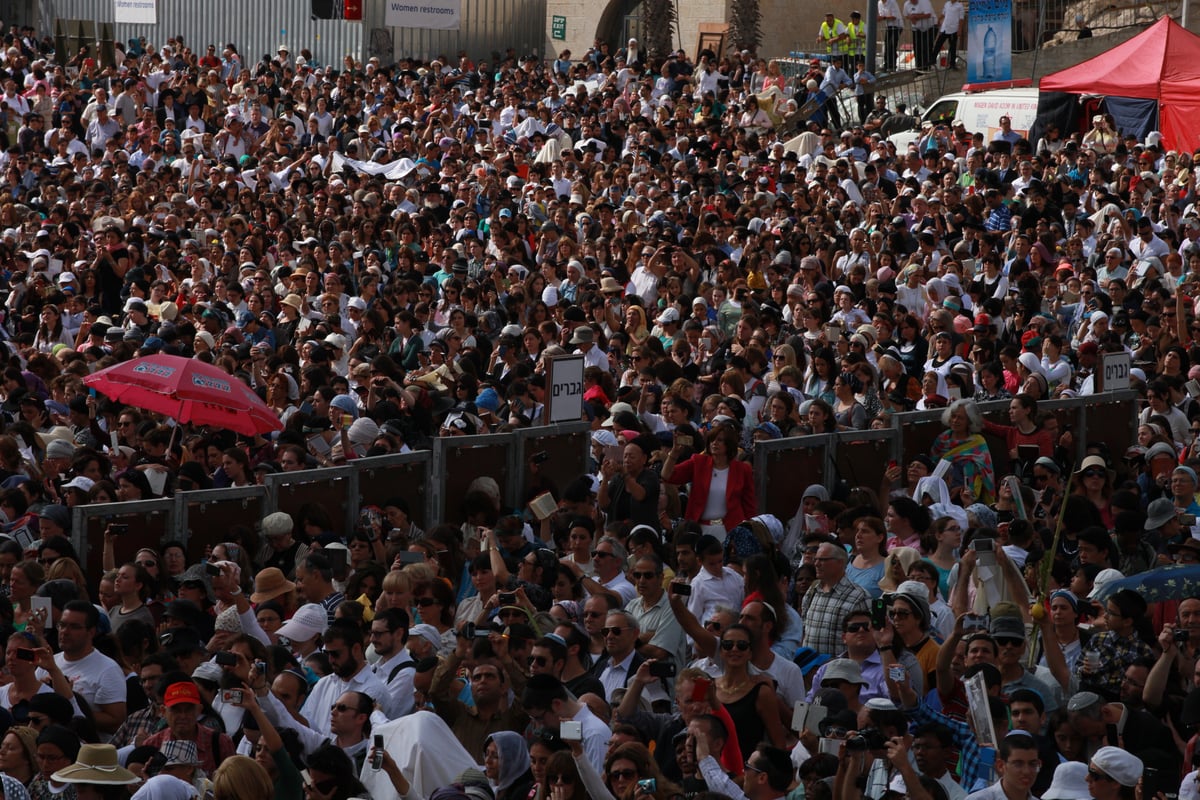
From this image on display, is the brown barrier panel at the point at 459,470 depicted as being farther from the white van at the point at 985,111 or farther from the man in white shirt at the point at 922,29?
the man in white shirt at the point at 922,29

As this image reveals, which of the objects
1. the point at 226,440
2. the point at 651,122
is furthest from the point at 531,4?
the point at 226,440

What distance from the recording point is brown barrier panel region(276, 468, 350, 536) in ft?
40.0

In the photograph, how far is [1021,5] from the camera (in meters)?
39.2

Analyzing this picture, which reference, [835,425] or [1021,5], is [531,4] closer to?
[1021,5]

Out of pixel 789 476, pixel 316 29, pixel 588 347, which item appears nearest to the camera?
pixel 789 476

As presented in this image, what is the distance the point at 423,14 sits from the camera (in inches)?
1494

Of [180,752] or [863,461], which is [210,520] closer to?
[180,752]

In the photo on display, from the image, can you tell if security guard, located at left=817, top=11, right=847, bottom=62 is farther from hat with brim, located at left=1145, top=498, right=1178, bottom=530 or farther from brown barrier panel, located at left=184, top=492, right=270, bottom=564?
brown barrier panel, located at left=184, top=492, right=270, bottom=564

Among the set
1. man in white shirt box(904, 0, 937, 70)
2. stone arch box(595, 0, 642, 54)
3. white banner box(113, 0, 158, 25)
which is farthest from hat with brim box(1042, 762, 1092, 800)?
stone arch box(595, 0, 642, 54)

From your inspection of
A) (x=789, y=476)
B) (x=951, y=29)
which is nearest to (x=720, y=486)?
(x=789, y=476)

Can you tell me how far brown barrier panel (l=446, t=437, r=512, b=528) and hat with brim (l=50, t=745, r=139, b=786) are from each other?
556cm

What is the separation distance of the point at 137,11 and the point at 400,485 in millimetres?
31158

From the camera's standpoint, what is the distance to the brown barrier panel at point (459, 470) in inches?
513

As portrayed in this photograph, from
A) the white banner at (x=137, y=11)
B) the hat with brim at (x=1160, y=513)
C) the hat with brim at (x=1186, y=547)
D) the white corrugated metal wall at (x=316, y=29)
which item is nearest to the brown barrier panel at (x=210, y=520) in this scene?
the hat with brim at (x=1186, y=547)
